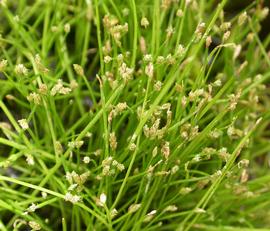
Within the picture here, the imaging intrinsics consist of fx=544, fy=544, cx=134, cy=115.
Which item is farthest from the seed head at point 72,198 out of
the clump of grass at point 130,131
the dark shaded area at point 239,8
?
the dark shaded area at point 239,8

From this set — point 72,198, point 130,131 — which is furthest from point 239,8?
point 72,198

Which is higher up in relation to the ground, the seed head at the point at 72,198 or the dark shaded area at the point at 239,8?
the dark shaded area at the point at 239,8

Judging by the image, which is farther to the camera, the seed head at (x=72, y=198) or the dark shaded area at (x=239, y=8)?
the dark shaded area at (x=239, y=8)

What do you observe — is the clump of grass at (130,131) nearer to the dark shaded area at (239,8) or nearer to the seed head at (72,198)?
the seed head at (72,198)

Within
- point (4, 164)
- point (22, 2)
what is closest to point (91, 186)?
point (4, 164)

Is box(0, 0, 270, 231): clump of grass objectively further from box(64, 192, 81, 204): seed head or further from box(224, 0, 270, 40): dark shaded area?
box(224, 0, 270, 40): dark shaded area

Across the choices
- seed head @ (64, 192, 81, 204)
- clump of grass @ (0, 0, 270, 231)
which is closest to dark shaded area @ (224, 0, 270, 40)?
clump of grass @ (0, 0, 270, 231)

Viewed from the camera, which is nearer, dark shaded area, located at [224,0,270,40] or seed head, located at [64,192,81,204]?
seed head, located at [64,192,81,204]

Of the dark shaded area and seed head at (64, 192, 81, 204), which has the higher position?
the dark shaded area

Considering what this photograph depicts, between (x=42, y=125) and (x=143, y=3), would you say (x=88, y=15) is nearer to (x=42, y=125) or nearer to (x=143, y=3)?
(x=143, y=3)
